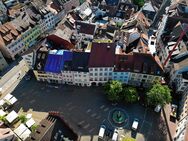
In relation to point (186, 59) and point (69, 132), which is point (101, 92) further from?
point (186, 59)

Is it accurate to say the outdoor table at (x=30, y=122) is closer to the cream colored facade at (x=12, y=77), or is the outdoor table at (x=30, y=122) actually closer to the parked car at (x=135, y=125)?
the cream colored facade at (x=12, y=77)

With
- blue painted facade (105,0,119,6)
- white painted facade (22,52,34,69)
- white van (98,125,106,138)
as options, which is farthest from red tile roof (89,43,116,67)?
blue painted facade (105,0,119,6)

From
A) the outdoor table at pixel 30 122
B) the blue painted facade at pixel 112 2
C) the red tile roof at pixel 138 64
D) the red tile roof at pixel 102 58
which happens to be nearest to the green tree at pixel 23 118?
the outdoor table at pixel 30 122

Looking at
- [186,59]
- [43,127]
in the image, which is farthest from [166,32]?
[43,127]

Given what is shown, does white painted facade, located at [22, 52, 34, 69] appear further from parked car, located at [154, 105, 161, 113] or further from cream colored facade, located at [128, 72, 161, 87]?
parked car, located at [154, 105, 161, 113]

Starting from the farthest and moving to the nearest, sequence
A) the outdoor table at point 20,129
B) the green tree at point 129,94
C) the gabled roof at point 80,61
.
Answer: the gabled roof at point 80,61, the green tree at point 129,94, the outdoor table at point 20,129
